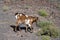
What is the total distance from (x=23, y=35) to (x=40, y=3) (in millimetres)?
12417

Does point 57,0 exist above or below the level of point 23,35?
below

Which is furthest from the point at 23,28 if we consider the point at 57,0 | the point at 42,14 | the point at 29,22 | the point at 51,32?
the point at 57,0

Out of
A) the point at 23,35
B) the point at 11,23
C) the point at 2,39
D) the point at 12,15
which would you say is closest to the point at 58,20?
the point at 12,15

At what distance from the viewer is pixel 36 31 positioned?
14148 mm

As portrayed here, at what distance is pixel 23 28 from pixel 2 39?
9.00 feet

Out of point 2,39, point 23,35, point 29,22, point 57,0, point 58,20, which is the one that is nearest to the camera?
point 2,39

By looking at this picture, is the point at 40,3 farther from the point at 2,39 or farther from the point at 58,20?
the point at 2,39

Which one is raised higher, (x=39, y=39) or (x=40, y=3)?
(x=39, y=39)

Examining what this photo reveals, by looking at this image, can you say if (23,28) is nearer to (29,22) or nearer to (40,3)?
(29,22)

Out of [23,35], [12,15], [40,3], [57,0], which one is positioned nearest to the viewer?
[23,35]

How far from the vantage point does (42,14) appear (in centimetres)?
1906

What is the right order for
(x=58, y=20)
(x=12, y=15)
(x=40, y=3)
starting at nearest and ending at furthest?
(x=12, y=15)
(x=58, y=20)
(x=40, y=3)

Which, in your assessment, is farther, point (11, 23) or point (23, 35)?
point (11, 23)

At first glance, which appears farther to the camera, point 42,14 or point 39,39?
point 42,14
